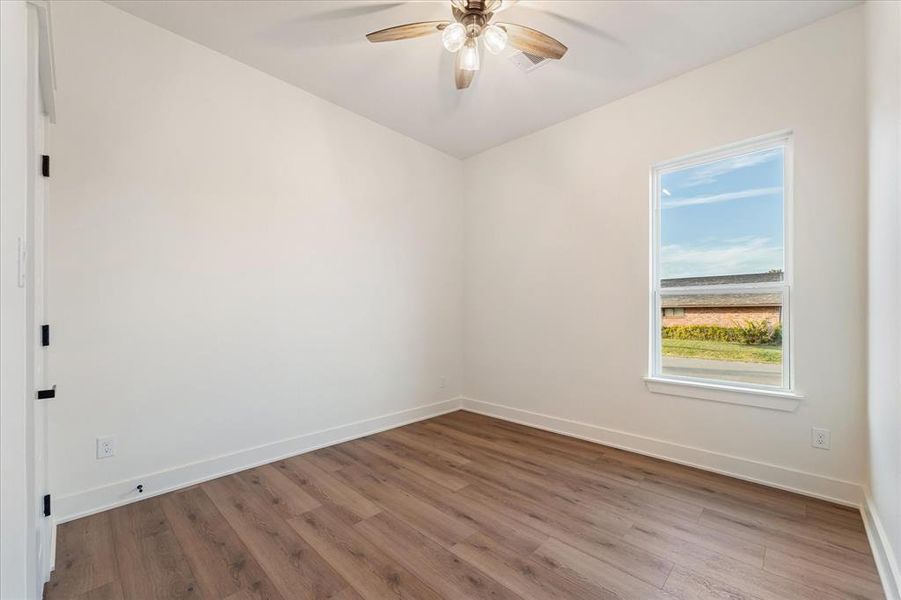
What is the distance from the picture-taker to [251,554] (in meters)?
1.82

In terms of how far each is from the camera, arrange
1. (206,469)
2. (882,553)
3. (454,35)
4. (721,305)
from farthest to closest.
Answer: (721,305)
(206,469)
(454,35)
(882,553)

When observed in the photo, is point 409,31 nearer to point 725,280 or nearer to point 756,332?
point 725,280

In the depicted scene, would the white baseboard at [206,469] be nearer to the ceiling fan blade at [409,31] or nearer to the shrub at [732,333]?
the shrub at [732,333]

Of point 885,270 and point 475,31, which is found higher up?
point 475,31

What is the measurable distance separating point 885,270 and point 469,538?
2.34 m

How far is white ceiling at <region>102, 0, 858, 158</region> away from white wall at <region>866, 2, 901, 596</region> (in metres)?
0.68

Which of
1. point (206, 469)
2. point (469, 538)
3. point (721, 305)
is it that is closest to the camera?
point (469, 538)

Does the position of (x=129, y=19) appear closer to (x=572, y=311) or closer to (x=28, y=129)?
(x=28, y=129)

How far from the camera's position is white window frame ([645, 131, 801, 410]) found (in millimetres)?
2480

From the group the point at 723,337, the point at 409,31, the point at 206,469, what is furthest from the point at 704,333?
the point at 206,469

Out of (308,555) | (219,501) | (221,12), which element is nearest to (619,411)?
(308,555)

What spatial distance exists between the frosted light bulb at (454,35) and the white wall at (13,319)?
5.50 ft

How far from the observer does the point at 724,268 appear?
2783mm

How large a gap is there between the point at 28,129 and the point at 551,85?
3035 mm
